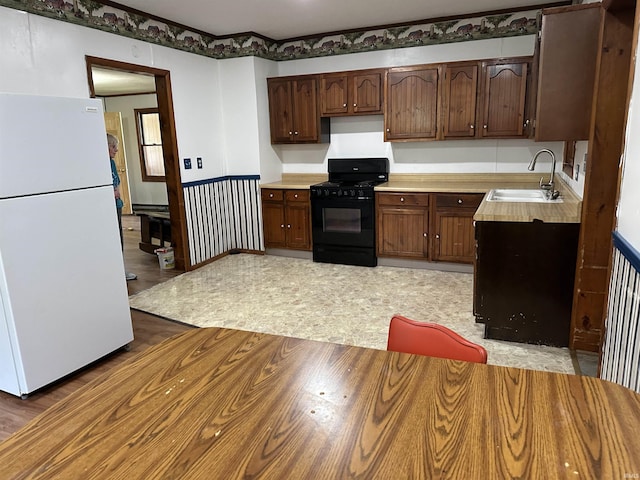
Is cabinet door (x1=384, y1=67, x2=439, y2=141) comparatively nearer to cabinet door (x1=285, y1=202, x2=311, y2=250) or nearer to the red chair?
cabinet door (x1=285, y1=202, x2=311, y2=250)

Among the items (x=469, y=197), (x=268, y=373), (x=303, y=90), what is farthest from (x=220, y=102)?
(x=268, y=373)

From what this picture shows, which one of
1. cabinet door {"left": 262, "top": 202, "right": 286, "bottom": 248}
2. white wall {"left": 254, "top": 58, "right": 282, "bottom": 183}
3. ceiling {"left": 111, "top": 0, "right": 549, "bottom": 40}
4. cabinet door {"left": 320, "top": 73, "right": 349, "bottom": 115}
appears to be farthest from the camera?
cabinet door {"left": 262, "top": 202, "right": 286, "bottom": 248}

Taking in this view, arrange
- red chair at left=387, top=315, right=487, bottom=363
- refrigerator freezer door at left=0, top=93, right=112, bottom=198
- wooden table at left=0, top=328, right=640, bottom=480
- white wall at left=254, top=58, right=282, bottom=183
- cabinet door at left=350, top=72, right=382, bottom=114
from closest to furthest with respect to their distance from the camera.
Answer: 1. wooden table at left=0, top=328, right=640, bottom=480
2. red chair at left=387, top=315, right=487, bottom=363
3. refrigerator freezer door at left=0, top=93, right=112, bottom=198
4. cabinet door at left=350, top=72, right=382, bottom=114
5. white wall at left=254, top=58, right=282, bottom=183

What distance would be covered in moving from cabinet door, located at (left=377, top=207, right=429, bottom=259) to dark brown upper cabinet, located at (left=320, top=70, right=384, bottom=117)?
117 centimetres

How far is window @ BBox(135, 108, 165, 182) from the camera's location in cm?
824

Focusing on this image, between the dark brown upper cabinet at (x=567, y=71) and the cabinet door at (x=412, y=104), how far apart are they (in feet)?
6.26

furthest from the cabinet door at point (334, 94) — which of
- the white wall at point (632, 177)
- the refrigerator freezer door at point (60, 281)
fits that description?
the white wall at point (632, 177)

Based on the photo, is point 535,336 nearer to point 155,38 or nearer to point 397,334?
point 397,334

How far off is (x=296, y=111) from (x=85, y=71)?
2.32 m

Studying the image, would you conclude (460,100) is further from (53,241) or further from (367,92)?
(53,241)

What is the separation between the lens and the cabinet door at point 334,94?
16.1 feet

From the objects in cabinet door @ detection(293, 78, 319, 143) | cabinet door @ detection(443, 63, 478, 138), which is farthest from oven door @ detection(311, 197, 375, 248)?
cabinet door @ detection(443, 63, 478, 138)

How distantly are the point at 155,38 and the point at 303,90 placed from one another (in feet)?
5.45

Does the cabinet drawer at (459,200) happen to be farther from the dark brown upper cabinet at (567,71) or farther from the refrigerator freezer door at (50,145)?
the refrigerator freezer door at (50,145)
